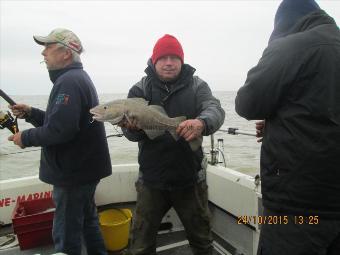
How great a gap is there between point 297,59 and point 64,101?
2.13m

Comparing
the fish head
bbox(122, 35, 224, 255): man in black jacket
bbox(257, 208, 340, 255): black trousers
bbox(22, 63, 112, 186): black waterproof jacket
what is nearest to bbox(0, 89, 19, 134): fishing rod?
bbox(22, 63, 112, 186): black waterproof jacket

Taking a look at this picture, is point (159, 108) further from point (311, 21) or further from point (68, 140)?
point (311, 21)

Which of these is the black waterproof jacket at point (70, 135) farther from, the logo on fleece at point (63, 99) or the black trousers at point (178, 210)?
the black trousers at point (178, 210)

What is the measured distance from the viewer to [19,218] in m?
4.05

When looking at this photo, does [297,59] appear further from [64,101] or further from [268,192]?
[64,101]

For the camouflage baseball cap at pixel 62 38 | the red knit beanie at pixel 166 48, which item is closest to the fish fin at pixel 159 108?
the red knit beanie at pixel 166 48

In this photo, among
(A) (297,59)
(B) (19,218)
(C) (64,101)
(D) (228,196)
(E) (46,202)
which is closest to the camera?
(A) (297,59)

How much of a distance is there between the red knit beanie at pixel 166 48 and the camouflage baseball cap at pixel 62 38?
2.71 ft

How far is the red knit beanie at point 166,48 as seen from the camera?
134 inches

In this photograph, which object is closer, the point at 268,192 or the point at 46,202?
the point at 268,192

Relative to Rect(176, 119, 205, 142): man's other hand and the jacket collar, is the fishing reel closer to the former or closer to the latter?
Rect(176, 119, 205, 142): man's other hand

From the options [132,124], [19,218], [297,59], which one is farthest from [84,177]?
[297,59]

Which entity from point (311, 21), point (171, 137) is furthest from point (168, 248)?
point (311, 21)

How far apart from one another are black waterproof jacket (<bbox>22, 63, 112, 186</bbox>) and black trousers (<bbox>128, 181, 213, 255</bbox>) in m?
0.58
